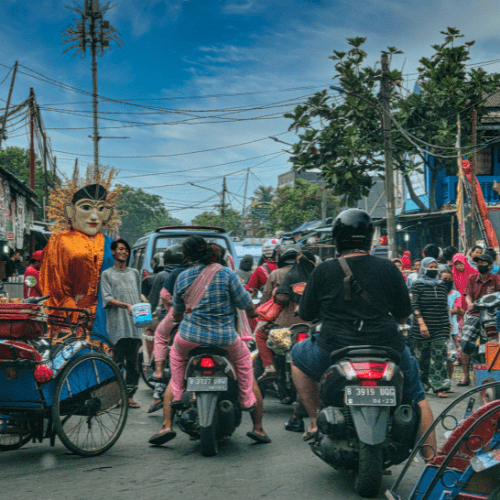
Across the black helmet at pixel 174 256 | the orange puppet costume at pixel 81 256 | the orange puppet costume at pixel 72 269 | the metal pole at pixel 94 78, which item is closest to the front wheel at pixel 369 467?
the orange puppet costume at pixel 81 256

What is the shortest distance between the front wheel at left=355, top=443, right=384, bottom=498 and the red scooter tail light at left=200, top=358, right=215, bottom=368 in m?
1.50

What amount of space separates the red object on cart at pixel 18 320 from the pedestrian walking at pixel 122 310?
2.11 m

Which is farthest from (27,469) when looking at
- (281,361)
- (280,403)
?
(280,403)

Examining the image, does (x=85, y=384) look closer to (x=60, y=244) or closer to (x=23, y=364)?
(x=23, y=364)

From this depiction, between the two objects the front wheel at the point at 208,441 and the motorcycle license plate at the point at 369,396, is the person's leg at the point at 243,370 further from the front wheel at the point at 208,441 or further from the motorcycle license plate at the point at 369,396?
the motorcycle license plate at the point at 369,396

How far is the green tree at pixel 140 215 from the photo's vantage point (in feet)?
304

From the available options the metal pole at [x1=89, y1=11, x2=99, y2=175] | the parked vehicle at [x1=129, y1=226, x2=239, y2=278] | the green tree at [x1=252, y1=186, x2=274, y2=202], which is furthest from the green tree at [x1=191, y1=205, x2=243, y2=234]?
the parked vehicle at [x1=129, y1=226, x2=239, y2=278]

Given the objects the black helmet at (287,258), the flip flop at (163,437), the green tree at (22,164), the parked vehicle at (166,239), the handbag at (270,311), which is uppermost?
the green tree at (22,164)

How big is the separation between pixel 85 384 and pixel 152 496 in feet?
4.07

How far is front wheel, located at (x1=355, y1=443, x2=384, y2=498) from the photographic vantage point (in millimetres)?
3688

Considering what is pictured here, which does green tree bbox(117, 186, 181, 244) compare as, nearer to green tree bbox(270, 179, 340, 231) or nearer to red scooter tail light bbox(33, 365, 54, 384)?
green tree bbox(270, 179, 340, 231)

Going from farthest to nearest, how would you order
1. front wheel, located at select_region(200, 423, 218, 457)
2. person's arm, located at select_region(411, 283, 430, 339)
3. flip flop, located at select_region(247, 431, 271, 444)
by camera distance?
person's arm, located at select_region(411, 283, 430, 339) → flip flop, located at select_region(247, 431, 271, 444) → front wheel, located at select_region(200, 423, 218, 457)

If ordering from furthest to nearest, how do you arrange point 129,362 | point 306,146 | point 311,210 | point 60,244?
point 311,210 < point 306,146 < point 129,362 < point 60,244

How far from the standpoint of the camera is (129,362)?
23.5 ft
